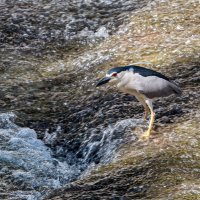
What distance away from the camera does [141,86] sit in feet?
42.3

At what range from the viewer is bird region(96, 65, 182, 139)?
12812 mm

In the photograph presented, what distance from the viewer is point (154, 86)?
12.9m

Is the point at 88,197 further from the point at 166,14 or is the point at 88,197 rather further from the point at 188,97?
the point at 166,14

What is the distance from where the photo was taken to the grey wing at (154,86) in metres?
12.9

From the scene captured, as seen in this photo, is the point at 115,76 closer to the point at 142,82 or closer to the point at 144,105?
the point at 142,82

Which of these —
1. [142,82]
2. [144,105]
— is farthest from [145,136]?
[142,82]

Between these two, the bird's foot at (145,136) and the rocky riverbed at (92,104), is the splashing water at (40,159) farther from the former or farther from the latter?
the bird's foot at (145,136)

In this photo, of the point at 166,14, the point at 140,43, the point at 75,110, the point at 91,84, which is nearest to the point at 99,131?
the point at 75,110

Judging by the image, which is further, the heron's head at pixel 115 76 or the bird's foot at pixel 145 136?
the bird's foot at pixel 145 136

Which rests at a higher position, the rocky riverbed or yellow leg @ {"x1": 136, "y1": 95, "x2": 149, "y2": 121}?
yellow leg @ {"x1": 136, "y1": 95, "x2": 149, "y2": 121}

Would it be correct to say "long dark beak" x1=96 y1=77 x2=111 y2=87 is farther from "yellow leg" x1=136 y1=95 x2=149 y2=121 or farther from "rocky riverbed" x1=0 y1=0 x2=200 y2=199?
"rocky riverbed" x1=0 y1=0 x2=200 y2=199

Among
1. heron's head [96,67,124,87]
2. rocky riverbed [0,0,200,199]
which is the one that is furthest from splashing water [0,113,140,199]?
heron's head [96,67,124,87]

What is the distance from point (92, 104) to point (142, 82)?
Answer: 2.57 metres

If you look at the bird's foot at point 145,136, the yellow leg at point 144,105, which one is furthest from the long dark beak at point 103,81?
the bird's foot at point 145,136
